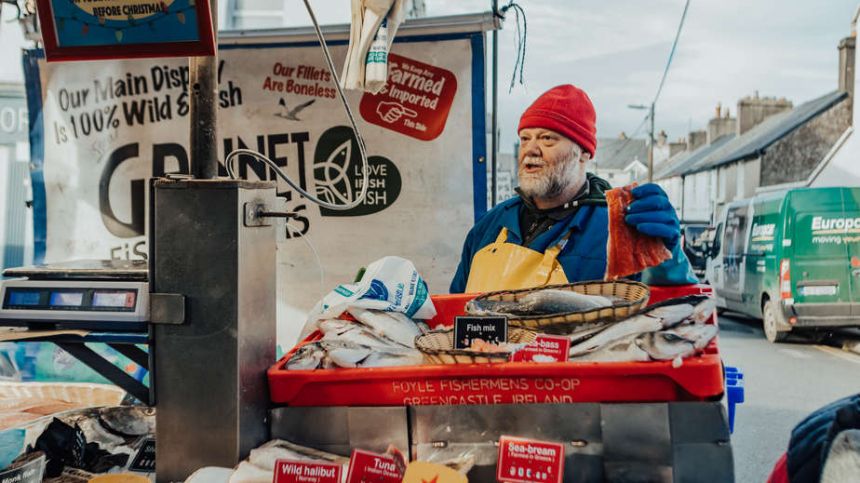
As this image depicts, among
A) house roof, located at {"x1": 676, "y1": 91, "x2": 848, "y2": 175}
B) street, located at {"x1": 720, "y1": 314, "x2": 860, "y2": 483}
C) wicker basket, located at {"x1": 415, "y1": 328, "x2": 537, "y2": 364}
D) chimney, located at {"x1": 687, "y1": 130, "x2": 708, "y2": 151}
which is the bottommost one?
street, located at {"x1": 720, "y1": 314, "x2": 860, "y2": 483}

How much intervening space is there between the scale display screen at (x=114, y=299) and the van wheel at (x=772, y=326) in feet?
41.2

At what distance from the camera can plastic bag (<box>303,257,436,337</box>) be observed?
6.38ft

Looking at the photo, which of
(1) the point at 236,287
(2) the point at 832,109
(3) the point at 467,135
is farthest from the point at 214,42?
(2) the point at 832,109

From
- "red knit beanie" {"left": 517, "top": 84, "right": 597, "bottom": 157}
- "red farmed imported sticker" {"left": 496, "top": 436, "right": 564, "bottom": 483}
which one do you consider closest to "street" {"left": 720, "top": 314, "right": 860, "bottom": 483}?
"red knit beanie" {"left": 517, "top": 84, "right": 597, "bottom": 157}

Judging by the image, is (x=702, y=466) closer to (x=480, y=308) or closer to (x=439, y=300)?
(x=480, y=308)

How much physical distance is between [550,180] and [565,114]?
0.33 metres

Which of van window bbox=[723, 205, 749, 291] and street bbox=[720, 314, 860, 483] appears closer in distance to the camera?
street bbox=[720, 314, 860, 483]

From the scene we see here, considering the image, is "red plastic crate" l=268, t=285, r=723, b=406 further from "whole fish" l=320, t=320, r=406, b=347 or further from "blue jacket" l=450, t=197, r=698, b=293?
"blue jacket" l=450, t=197, r=698, b=293

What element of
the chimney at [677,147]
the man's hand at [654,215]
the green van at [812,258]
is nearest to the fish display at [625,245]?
the man's hand at [654,215]

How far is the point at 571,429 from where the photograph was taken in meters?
1.55

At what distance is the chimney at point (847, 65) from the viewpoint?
2853 centimetres

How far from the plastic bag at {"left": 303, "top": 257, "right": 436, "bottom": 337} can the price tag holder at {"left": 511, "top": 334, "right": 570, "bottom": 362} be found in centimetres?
48

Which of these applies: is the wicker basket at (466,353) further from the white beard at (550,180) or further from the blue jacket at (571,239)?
the white beard at (550,180)

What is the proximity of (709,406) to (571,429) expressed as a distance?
0.96 feet
